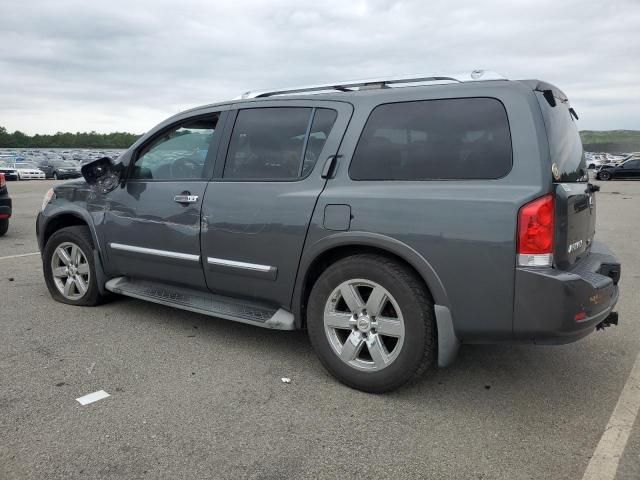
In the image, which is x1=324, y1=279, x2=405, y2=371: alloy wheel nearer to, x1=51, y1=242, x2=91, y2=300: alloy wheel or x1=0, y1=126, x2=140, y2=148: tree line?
x1=51, y1=242, x2=91, y2=300: alloy wheel

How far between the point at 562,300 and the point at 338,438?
4.23 ft

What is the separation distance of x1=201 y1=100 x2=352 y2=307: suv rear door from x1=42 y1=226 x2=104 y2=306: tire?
4.77 ft

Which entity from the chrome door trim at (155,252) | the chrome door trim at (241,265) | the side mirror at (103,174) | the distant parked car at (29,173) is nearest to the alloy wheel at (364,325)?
the chrome door trim at (241,265)

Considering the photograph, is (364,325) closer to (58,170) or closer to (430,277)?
(430,277)

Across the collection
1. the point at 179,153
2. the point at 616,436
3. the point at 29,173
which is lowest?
the point at 616,436

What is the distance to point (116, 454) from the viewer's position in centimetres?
255

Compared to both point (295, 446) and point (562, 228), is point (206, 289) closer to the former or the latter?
point (295, 446)

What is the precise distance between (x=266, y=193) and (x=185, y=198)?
706mm

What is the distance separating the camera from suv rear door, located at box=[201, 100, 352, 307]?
11.2ft

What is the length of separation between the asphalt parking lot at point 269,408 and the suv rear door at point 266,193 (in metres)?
0.59

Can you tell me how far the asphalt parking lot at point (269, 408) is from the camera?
2492 mm

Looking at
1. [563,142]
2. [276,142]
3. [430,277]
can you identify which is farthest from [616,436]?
[276,142]

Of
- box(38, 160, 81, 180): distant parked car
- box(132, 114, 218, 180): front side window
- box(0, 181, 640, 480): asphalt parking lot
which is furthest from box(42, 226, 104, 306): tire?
box(38, 160, 81, 180): distant parked car

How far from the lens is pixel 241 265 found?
3.65 m
